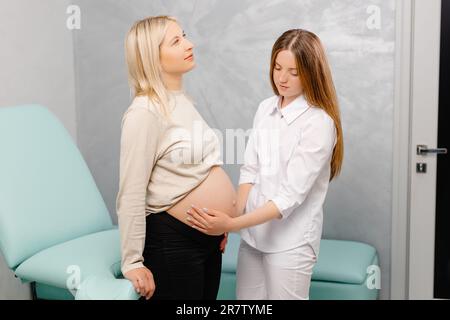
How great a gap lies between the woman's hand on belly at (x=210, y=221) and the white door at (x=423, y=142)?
4.57ft

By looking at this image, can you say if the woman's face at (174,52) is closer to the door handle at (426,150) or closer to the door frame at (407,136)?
the door frame at (407,136)

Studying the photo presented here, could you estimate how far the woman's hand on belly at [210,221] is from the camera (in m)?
1.88

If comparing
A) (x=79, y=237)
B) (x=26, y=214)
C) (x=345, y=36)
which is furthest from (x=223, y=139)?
(x=26, y=214)

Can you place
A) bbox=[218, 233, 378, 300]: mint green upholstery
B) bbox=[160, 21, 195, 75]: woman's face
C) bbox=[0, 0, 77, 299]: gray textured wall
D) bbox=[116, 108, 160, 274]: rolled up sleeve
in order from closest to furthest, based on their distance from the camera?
bbox=[116, 108, 160, 274]: rolled up sleeve → bbox=[160, 21, 195, 75]: woman's face → bbox=[218, 233, 378, 300]: mint green upholstery → bbox=[0, 0, 77, 299]: gray textured wall

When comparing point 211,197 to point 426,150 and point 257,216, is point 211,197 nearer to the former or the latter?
point 257,216

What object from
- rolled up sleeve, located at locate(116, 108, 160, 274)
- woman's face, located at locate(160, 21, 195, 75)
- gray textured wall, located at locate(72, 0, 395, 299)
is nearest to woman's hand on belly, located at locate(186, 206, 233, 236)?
rolled up sleeve, located at locate(116, 108, 160, 274)

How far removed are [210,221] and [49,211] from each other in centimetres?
76

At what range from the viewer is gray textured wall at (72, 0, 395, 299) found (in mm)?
2965

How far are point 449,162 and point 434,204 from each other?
0.68 ft

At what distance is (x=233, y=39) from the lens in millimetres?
3131

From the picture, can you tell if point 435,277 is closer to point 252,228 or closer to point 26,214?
point 252,228

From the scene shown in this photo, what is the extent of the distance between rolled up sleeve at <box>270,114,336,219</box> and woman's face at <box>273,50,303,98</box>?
0.38 feet

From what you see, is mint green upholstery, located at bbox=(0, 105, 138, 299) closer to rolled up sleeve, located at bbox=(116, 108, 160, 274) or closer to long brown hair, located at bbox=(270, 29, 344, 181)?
rolled up sleeve, located at bbox=(116, 108, 160, 274)

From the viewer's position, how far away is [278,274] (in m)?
1.96
